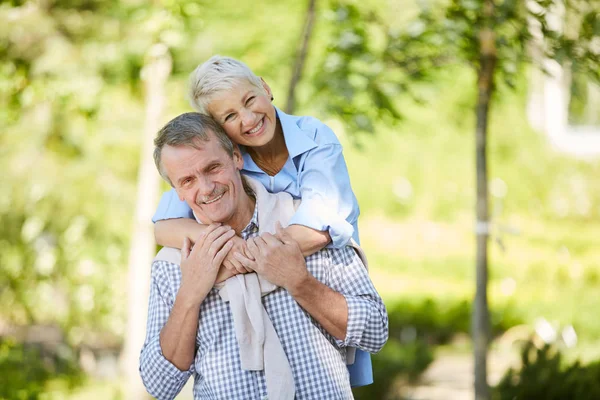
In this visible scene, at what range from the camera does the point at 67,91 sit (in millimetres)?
5078

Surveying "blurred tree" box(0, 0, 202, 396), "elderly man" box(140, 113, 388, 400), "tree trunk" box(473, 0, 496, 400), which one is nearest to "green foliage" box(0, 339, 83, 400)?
"blurred tree" box(0, 0, 202, 396)

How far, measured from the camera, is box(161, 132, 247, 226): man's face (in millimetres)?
1773

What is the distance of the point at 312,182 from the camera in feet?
6.26

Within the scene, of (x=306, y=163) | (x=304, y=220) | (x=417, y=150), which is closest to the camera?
(x=304, y=220)

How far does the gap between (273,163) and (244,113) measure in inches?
7.8

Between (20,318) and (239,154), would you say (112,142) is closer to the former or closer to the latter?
(20,318)

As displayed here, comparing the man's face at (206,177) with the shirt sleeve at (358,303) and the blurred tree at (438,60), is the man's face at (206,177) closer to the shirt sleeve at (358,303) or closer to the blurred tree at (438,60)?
the shirt sleeve at (358,303)

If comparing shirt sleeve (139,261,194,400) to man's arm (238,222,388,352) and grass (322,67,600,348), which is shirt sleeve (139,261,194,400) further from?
grass (322,67,600,348)

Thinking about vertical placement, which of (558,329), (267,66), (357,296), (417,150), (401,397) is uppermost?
(357,296)

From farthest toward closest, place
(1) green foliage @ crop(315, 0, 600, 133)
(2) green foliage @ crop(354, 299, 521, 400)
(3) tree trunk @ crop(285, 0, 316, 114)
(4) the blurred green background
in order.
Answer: (2) green foliage @ crop(354, 299, 521, 400) → (4) the blurred green background → (3) tree trunk @ crop(285, 0, 316, 114) → (1) green foliage @ crop(315, 0, 600, 133)

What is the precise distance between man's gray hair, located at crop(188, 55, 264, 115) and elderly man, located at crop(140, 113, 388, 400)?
0.10 metres

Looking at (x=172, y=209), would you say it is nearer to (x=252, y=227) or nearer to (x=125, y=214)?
(x=252, y=227)

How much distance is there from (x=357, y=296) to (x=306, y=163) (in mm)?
369

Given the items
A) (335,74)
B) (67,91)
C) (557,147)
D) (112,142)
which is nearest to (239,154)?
(335,74)
